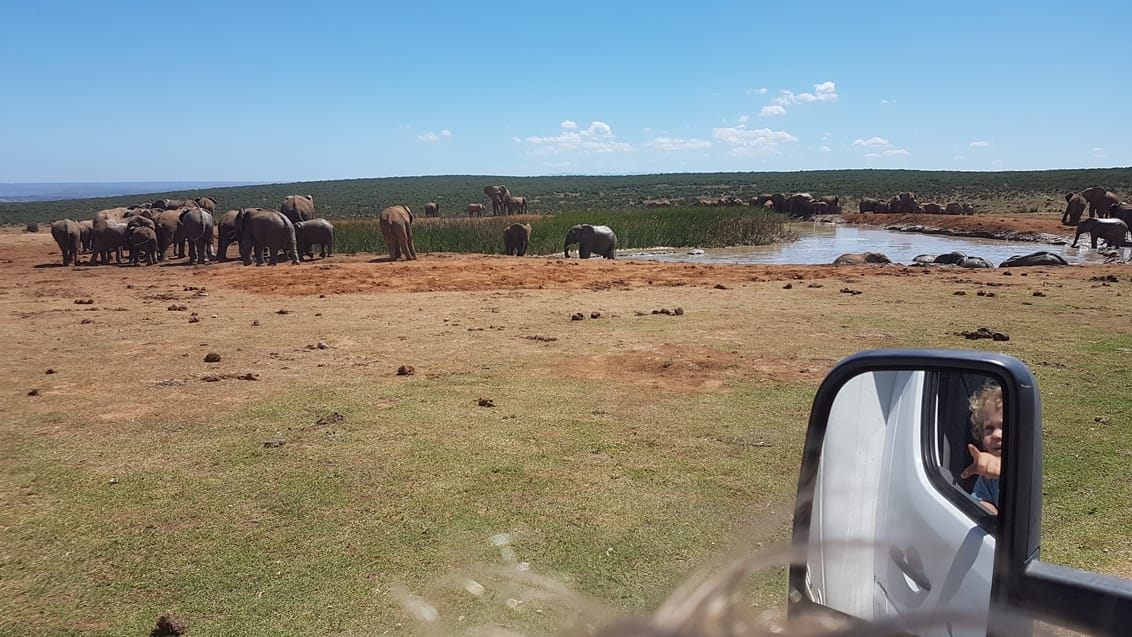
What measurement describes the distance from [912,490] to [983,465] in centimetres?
24

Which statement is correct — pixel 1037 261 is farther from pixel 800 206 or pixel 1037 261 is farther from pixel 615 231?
pixel 800 206

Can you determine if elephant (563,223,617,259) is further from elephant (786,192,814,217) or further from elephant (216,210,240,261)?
elephant (786,192,814,217)

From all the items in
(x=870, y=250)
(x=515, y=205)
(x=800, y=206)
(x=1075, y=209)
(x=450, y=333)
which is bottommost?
(x=870, y=250)

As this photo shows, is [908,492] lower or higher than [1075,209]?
higher

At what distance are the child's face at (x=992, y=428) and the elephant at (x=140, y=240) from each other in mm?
24517

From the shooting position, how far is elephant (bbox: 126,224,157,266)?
75.0 feet

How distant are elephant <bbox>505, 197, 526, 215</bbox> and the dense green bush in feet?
49.6

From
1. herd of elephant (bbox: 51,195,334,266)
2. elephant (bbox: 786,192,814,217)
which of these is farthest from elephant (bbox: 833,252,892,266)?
elephant (bbox: 786,192,814,217)

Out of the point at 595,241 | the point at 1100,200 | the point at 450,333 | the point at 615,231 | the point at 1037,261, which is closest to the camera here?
the point at 450,333

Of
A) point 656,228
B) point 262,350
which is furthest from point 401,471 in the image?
point 656,228

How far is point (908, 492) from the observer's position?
2031mm

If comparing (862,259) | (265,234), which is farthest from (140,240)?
(862,259)

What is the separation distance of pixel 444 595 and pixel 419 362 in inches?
210

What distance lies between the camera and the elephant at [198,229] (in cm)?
2312
